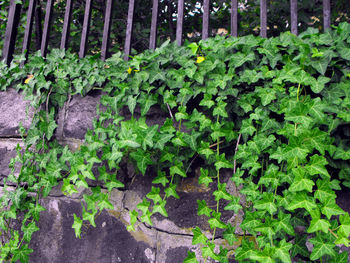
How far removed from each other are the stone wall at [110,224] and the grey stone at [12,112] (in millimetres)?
17

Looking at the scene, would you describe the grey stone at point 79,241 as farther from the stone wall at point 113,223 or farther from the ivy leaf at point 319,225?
the ivy leaf at point 319,225

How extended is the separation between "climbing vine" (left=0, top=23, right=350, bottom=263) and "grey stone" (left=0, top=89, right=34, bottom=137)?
0.43 feet

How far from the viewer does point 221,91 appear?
1.39 m

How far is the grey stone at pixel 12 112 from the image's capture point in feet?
5.86

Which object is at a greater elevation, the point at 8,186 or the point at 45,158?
the point at 45,158

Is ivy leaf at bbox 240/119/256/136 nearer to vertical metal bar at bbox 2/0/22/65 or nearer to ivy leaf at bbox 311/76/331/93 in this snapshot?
ivy leaf at bbox 311/76/331/93

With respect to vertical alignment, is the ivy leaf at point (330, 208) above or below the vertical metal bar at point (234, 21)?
below

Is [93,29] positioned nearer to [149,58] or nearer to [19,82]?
[19,82]

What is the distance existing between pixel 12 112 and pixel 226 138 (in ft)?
4.34

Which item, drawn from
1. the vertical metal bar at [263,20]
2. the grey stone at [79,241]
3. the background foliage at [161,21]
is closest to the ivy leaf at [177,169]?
the grey stone at [79,241]

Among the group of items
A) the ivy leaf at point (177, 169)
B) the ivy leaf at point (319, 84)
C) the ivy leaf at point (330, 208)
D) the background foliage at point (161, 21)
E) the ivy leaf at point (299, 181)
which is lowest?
the ivy leaf at point (330, 208)

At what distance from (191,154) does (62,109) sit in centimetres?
83

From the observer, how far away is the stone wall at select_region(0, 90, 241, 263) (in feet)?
4.85

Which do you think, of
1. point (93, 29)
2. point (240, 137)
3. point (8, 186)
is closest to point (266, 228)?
point (240, 137)
